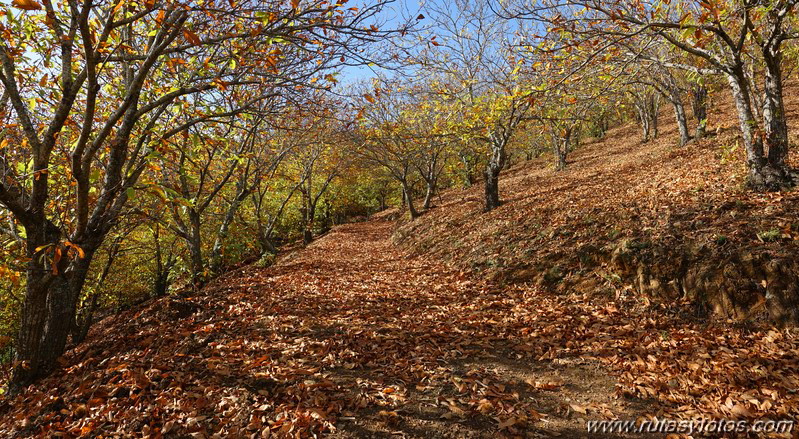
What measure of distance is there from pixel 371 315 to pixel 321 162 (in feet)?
53.5

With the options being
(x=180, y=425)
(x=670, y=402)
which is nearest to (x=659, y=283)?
(x=670, y=402)

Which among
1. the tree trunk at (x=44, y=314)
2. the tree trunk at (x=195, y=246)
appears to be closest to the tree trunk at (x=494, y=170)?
the tree trunk at (x=195, y=246)

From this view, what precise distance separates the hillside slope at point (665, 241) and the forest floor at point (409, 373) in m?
0.59

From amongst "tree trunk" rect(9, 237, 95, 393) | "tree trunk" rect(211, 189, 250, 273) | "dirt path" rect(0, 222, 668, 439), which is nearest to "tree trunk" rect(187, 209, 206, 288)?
"tree trunk" rect(211, 189, 250, 273)

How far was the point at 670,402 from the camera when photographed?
11.7 feet

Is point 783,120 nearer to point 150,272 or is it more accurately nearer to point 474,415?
point 474,415

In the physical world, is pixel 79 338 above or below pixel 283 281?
below

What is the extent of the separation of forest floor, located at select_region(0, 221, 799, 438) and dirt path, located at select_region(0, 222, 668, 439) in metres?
0.02

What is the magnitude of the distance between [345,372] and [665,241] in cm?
586

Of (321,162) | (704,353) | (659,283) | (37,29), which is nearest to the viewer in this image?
(704,353)

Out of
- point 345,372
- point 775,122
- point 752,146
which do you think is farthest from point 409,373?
point 775,122

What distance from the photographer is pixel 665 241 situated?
6.12 m

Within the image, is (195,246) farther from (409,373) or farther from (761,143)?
(761,143)

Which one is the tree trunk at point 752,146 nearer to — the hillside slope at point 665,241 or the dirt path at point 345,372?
the hillside slope at point 665,241
